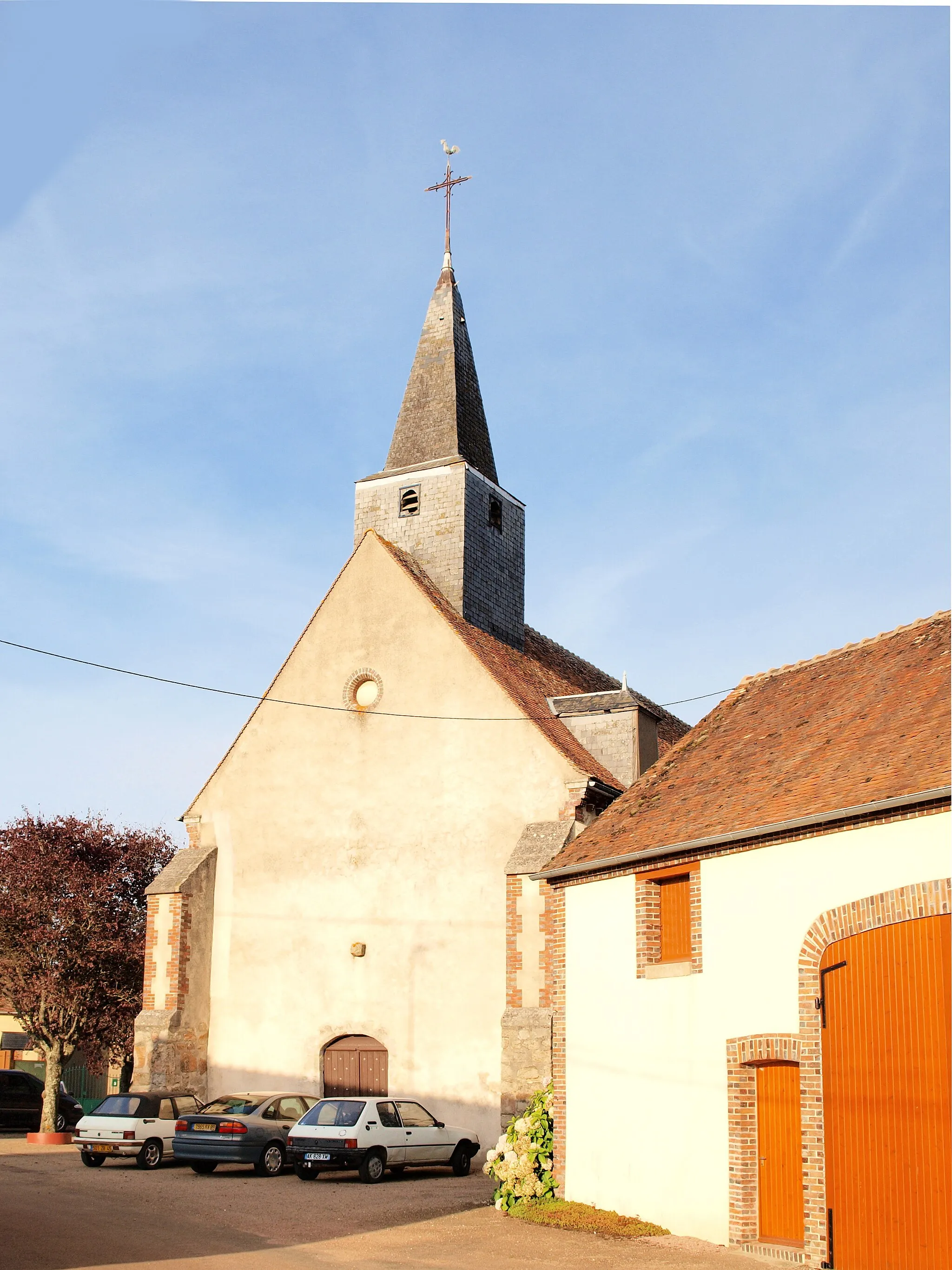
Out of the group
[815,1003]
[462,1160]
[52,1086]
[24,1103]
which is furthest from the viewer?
[24,1103]

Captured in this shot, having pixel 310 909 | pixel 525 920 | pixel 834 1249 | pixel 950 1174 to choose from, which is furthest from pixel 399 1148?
pixel 950 1174

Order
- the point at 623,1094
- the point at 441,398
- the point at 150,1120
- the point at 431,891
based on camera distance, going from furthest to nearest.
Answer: the point at 441,398, the point at 431,891, the point at 150,1120, the point at 623,1094

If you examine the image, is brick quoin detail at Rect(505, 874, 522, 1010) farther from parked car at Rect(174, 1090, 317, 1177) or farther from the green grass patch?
the green grass patch

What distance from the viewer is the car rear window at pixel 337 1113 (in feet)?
63.7

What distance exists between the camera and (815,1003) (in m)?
13.6

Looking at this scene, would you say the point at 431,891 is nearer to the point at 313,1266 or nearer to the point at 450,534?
the point at 450,534

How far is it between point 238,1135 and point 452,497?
14078 millimetres

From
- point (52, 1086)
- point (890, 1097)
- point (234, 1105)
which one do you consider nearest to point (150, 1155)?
point (234, 1105)

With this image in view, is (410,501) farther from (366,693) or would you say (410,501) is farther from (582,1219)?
(582,1219)

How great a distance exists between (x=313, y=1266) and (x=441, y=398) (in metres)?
21.6

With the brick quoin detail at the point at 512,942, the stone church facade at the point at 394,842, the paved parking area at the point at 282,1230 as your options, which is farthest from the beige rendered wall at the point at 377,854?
the paved parking area at the point at 282,1230

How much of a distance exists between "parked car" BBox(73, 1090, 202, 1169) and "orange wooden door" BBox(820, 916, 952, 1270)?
12315 millimetres

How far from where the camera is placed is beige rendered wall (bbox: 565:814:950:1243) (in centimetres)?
1362

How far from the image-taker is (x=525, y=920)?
2223 centimetres
